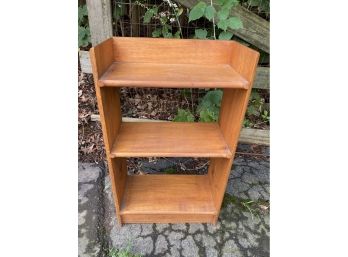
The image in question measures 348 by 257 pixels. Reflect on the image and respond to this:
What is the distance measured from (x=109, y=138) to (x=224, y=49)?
2.75 feet

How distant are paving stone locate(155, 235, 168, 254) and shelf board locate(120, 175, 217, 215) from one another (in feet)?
0.52

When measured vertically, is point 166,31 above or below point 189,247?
above

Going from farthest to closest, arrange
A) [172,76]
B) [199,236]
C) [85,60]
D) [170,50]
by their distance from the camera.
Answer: [85,60] → [199,236] → [170,50] → [172,76]

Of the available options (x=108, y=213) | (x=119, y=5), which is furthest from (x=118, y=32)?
(x=108, y=213)

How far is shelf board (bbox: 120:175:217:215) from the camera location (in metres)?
1.88

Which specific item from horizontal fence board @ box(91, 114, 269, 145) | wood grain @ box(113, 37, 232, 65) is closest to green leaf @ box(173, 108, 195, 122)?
horizontal fence board @ box(91, 114, 269, 145)

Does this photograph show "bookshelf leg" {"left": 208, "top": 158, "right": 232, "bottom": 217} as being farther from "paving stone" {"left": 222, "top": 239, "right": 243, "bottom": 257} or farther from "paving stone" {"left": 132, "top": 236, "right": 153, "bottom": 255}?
"paving stone" {"left": 132, "top": 236, "right": 153, "bottom": 255}

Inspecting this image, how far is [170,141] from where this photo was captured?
1657 millimetres

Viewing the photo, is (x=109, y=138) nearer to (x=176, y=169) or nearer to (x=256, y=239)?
(x=176, y=169)

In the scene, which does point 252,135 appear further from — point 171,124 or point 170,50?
point 170,50

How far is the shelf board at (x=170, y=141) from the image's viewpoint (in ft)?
5.09

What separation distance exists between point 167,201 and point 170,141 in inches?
20.1

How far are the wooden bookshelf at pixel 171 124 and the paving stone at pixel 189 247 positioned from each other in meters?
0.14

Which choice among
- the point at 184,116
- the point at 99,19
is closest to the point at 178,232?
the point at 184,116
